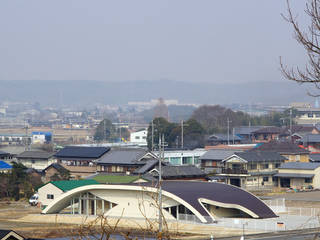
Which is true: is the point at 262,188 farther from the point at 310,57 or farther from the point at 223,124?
the point at 223,124

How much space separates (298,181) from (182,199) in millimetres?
16480

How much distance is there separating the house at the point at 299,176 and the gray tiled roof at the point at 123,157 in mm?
7830

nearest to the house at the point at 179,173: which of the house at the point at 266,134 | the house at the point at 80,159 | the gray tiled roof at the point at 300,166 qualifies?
the gray tiled roof at the point at 300,166

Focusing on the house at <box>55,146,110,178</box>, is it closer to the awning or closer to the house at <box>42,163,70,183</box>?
the house at <box>42,163,70,183</box>

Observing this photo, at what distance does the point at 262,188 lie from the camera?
37.8 m

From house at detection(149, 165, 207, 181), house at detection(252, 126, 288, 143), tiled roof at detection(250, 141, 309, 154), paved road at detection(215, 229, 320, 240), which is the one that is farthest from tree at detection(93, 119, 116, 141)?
paved road at detection(215, 229, 320, 240)

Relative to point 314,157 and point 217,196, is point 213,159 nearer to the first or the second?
point 314,157

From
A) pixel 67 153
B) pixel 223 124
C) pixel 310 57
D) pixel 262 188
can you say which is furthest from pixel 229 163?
pixel 223 124

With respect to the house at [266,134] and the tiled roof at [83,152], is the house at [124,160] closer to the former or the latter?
the tiled roof at [83,152]

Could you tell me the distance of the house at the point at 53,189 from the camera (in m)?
28.7

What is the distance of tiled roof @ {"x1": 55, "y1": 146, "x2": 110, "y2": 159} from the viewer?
136 feet

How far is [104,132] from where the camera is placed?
88.3 m

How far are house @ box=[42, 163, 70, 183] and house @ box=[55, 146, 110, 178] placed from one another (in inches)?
48.7

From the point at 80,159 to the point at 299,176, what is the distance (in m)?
→ 13.2
